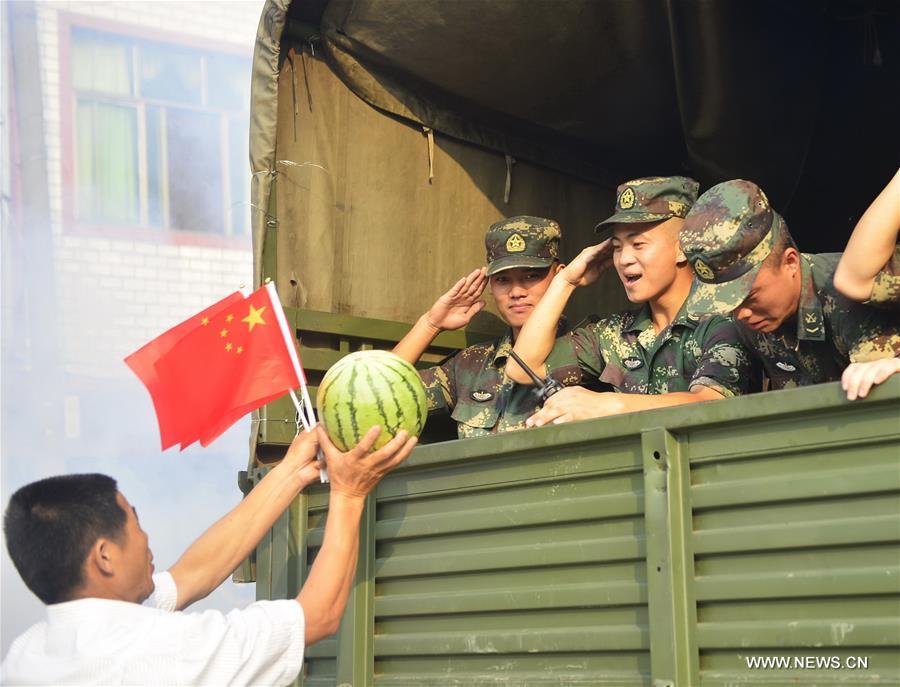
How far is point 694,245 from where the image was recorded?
12.3 feet

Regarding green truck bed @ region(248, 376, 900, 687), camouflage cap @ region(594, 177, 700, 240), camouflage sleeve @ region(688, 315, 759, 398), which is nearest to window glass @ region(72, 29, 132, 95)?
camouflage cap @ region(594, 177, 700, 240)

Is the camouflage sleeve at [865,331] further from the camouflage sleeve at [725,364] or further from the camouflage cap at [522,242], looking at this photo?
the camouflage cap at [522,242]

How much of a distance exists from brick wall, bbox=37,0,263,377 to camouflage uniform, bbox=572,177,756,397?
822 centimetres

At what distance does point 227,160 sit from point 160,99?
90 cm

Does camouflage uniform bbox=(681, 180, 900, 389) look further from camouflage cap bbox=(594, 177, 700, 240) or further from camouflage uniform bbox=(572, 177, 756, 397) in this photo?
camouflage cap bbox=(594, 177, 700, 240)

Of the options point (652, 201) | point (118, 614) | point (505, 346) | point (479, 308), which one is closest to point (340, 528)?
point (118, 614)

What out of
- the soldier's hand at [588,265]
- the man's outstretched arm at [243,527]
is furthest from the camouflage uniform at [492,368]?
the man's outstretched arm at [243,527]

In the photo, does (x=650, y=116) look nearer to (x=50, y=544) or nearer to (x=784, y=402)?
(x=784, y=402)

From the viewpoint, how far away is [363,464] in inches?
132

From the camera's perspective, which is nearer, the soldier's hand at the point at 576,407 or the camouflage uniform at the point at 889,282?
the camouflage uniform at the point at 889,282

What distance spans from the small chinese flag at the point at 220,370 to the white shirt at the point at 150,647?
114cm

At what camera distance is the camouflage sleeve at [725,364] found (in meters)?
4.13

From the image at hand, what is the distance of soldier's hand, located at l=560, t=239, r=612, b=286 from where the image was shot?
16.2ft

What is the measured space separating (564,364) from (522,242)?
649 mm
